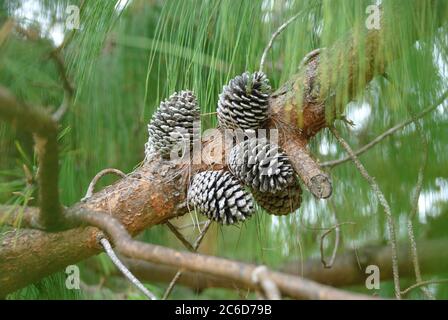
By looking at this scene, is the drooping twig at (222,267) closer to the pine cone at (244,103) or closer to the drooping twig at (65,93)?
the drooping twig at (65,93)

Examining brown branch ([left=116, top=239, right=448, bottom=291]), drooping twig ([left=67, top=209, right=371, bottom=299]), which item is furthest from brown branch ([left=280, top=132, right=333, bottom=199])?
brown branch ([left=116, top=239, right=448, bottom=291])

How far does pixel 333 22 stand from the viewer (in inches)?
23.5

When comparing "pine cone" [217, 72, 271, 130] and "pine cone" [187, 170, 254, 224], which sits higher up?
"pine cone" [217, 72, 271, 130]

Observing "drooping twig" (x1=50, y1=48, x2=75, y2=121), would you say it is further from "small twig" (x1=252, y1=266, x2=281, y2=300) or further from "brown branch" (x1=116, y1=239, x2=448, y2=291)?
"brown branch" (x1=116, y1=239, x2=448, y2=291)

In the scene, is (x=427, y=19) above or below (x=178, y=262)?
above

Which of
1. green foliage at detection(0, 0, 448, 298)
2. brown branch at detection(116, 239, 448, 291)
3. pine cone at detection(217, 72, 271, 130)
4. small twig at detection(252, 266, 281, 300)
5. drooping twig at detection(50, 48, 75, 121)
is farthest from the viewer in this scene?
brown branch at detection(116, 239, 448, 291)

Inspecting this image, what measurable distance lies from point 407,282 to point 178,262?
1091 millimetres

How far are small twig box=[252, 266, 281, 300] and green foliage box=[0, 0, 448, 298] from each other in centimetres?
25

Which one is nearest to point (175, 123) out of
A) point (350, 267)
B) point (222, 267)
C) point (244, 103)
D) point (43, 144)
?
point (244, 103)

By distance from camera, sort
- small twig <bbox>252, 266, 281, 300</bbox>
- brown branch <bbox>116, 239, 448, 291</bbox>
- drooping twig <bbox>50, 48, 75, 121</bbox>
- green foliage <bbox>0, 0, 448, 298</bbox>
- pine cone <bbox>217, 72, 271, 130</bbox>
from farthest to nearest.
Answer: brown branch <bbox>116, 239, 448, 291</bbox> < pine cone <bbox>217, 72, 271, 130</bbox> < green foliage <bbox>0, 0, 448, 298</bbox> < drooping twig <bbox>50, 48, 75, 121</bbox> < small twig <bbox>252, 266, 281, 300</bbox>

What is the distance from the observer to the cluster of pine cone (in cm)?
77

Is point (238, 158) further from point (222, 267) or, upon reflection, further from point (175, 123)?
point (222, 267)
